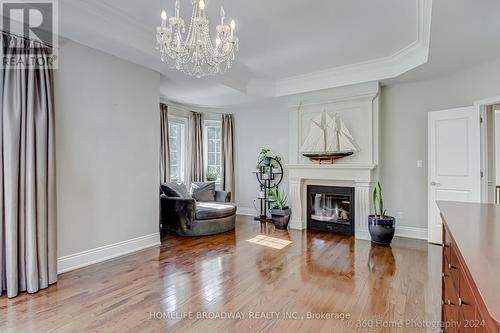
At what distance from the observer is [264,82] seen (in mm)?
5453

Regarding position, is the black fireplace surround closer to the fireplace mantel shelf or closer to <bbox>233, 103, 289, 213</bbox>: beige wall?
the fireplace mantel shelf

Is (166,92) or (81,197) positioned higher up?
(166,92)

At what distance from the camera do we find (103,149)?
350cm

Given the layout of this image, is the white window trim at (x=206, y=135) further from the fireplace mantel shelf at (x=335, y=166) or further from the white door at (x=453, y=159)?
the white door at (x=453, y=159)

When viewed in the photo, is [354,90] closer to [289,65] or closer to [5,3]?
[289,65]

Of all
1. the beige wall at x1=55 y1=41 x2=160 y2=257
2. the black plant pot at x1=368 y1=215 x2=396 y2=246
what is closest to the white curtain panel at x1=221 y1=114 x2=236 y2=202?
the beige wall at x1=55 y1=41 x2=160 y2=257

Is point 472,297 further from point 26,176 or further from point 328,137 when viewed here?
point 328,137

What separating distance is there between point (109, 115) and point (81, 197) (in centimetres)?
108

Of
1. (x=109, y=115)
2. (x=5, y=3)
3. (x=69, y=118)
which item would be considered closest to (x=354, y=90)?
(x=109, y=115)

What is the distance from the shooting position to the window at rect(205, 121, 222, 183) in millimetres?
6914

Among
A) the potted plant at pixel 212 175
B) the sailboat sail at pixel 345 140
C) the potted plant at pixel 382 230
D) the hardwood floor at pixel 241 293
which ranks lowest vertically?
the hardwood floor at pixel 241 293

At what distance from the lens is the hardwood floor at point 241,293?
2.14 metres

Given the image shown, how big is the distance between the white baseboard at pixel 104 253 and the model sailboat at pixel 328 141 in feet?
9.99

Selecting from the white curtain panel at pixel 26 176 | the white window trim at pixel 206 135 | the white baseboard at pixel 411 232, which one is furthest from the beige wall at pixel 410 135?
the white curtain panel at pixel 26 176
